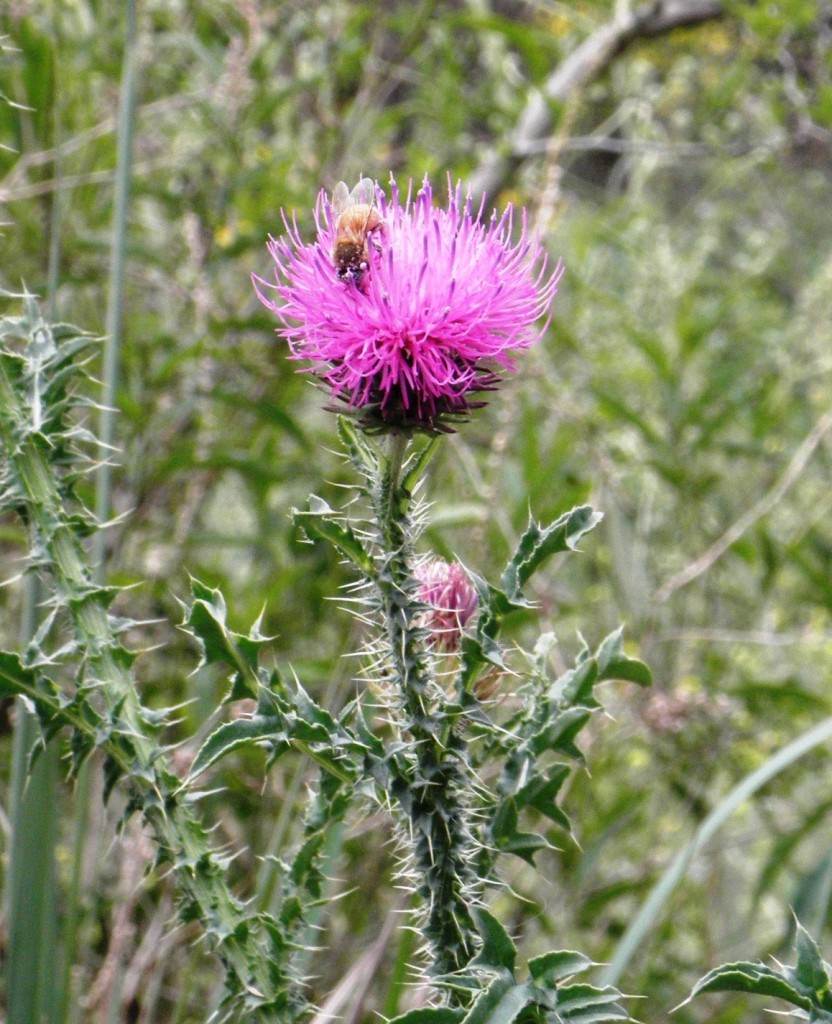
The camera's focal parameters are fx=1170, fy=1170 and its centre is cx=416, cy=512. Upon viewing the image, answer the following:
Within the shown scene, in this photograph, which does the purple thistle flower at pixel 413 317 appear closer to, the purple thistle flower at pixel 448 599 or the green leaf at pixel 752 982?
the purple thistle flower at pixel 448 599

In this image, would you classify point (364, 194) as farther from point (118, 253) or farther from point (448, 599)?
point (118, 253)

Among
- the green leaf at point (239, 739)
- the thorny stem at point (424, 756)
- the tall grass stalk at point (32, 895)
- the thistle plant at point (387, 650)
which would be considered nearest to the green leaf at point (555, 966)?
the thistle plant at point (387, 650)

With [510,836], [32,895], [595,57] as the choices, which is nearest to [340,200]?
[510,836]

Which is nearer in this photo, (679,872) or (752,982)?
(752,982)

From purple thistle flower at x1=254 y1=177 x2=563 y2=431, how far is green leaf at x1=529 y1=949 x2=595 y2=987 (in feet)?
1.49

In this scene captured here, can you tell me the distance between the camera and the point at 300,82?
302 centimetres

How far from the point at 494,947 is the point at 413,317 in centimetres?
53

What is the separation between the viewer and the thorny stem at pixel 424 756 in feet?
3.39

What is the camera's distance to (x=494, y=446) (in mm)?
2352

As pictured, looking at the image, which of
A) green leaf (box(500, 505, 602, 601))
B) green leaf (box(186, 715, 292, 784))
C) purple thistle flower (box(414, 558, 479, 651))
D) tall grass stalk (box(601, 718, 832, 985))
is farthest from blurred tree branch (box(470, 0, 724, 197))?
green leaf (box(186, 715, 292, 784))

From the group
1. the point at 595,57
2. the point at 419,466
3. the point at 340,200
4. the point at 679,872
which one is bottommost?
the point at 679,872

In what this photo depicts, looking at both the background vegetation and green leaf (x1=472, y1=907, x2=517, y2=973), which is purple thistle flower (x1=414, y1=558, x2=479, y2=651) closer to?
green leaf (x1=472, y1=907, x2=517, y2=973)

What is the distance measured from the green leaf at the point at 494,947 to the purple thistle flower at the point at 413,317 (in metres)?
0.42

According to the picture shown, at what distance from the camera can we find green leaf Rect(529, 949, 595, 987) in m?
0.95
